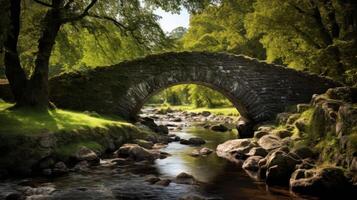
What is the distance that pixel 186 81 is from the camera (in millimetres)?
25297

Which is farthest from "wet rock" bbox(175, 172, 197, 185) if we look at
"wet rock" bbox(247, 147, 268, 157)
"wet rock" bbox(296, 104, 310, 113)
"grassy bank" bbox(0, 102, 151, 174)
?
"wet rock" bbox(296, 104, 310, 113)

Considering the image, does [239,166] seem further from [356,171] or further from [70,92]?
[70,92]

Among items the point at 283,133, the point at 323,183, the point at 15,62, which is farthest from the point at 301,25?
the point at 323,183

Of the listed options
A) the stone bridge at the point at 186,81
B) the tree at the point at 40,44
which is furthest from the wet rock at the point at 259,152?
the stone bridge at the point at 186,81

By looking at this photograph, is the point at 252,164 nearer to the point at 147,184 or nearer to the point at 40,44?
the point at 147,184

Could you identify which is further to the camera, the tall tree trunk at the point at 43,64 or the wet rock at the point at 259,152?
the tall tree trunk at the point at 43,64

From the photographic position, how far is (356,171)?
446 inches

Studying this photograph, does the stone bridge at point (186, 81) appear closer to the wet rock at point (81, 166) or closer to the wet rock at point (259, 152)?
the wet rock at point (81, 166)

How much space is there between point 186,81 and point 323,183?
576 inches

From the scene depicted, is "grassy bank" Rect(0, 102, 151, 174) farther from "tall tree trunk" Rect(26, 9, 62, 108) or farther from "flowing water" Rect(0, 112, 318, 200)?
"flowing water" Rect(0, 112, 318, 200)

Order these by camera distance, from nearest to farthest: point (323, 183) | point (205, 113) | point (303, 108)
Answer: point (323, 183)
point (303, 108)
point (205, 113)

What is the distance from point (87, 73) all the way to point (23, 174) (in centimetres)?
1074

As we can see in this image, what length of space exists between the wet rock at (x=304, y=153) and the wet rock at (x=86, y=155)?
727 cm

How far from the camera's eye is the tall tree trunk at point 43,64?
62.4 ft
